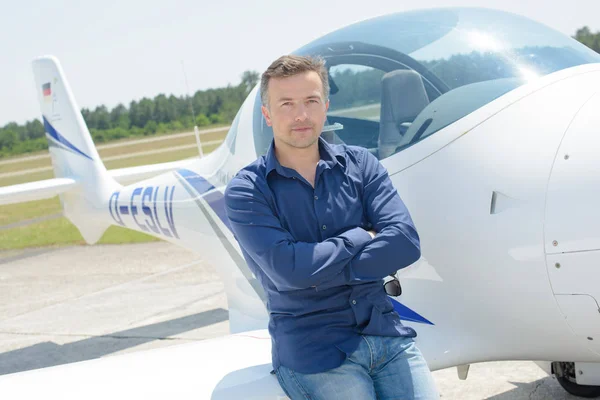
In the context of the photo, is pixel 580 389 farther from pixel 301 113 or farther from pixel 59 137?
pixel 59 137

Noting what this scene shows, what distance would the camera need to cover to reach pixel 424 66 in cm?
332

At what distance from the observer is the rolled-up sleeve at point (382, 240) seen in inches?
90.2

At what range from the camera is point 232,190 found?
2385 mm

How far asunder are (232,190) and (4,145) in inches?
2032

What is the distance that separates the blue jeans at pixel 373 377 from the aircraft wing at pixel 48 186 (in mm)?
3742

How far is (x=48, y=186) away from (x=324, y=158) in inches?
208

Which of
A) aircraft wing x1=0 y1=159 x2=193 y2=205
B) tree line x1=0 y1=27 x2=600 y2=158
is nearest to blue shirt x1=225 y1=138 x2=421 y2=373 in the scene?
aircraft wing x1=0 y1=159 x2=193 y2=205

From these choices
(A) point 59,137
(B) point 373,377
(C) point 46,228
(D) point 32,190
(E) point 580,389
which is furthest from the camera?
(C) point 46,228

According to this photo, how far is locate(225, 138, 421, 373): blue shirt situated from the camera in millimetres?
2262

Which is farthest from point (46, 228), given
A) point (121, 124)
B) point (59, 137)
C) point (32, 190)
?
point (121, 124)

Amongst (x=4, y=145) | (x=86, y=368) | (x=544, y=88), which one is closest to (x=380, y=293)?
(x=544, y=88)

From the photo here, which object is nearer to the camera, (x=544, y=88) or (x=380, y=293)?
(x=380, y=293)

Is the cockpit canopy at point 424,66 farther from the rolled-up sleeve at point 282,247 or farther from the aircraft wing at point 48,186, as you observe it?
the aircraft wing at point 48,186

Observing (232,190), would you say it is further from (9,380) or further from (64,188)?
(64,188)
